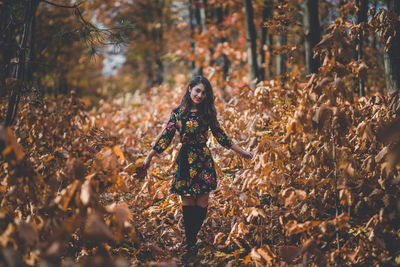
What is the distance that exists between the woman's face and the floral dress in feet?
0.43

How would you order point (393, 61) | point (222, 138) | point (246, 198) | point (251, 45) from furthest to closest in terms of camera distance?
point (251, 45) → point (393, 61) → point (222, 138) → point (246, 198)

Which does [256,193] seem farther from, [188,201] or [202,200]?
[188,201]

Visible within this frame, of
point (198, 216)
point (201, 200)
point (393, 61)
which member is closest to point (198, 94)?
point (201, 200)

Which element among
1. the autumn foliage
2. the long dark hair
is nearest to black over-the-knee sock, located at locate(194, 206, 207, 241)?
the autumn foliage

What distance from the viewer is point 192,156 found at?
2.68 m

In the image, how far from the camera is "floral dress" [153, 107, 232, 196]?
2645 millimetres

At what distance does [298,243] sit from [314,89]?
4.64 feet

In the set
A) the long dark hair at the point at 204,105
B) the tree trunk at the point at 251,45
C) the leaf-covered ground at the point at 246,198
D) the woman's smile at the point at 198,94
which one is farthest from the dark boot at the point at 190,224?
the tree trunk at the point at 251,45

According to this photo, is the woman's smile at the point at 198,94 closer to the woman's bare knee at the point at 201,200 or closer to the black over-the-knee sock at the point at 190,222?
the woman's bare knee at the point at 201,200

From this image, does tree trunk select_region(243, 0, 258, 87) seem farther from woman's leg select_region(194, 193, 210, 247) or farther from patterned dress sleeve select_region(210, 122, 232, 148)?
woman's leg select_region(194, 193, 210, 247)

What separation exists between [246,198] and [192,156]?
630 millimetres

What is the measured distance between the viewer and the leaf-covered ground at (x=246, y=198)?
1.64 metres

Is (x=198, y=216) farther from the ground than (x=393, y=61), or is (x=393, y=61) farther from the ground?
(x=393, y=61)

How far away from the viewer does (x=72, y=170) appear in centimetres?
179
